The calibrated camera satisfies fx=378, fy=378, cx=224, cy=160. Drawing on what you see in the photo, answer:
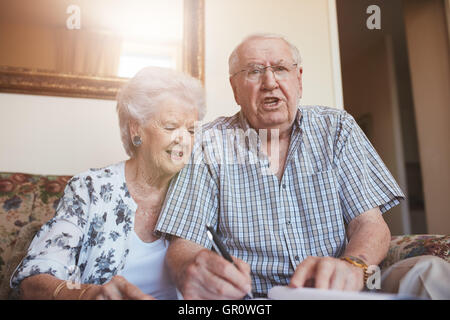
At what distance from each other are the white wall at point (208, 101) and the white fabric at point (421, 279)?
30.0 inches

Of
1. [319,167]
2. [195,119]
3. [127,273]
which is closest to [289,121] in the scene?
[319,167]

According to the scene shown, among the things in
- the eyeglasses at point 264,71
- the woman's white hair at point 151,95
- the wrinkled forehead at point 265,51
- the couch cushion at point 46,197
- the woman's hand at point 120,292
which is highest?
the wrinkled forehead at point 265,51

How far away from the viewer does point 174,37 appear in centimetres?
142

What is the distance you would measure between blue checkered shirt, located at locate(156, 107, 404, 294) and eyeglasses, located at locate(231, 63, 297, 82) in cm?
14

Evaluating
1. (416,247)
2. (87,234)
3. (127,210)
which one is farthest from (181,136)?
(416,247)

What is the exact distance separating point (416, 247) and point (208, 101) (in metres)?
0.81

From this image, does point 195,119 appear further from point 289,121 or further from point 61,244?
point 61,244

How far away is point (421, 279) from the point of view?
2.27 ft

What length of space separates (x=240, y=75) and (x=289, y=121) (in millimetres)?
201

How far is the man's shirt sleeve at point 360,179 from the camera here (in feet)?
3.26

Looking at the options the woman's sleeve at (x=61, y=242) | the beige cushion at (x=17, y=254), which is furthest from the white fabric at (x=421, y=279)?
the beige cushion at (x=17, y=254)

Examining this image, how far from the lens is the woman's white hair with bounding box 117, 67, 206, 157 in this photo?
1.04 metres

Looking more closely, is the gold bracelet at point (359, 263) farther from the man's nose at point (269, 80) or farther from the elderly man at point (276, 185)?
the man's nose at point (269, 80)

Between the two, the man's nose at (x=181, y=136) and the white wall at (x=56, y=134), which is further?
the white wall at (x=56, y=134)
